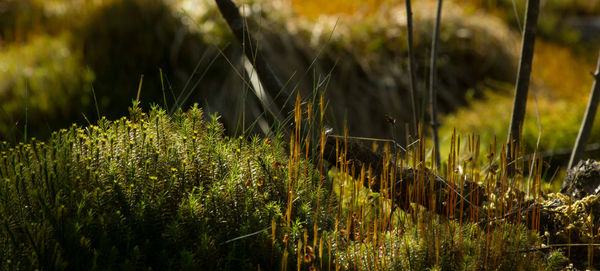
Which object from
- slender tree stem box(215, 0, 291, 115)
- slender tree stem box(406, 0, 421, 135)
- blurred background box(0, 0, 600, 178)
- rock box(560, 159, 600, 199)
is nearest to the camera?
rock box(560, 159, 600, 199)

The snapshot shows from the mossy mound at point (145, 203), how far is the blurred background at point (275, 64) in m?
2.43

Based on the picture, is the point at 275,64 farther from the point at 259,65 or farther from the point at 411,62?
the point at 259,65

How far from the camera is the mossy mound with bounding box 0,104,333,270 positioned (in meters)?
1.47

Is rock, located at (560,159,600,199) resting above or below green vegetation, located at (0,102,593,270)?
above

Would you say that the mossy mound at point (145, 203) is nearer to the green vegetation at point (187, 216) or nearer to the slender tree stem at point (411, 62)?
the green vegetation at point (187, 216)

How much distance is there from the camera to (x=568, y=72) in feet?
21.8

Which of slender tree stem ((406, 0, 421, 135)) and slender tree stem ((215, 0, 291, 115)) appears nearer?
slender tree stem ((215, 0, 291, 115))

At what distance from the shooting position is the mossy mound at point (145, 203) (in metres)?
1.47

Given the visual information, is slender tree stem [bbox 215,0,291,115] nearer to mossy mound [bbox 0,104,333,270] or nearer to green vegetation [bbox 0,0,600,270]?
green vegetation [bbox 0,0,600,270]

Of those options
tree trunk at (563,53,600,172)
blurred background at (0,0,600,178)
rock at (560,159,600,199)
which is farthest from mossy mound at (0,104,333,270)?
blurred background at (0,0,600,178)

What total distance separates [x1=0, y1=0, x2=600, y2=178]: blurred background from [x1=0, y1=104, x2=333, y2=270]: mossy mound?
2.43 meters

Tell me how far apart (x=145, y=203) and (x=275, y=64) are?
3.69 meters

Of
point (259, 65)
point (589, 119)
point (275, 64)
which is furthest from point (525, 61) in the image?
point (275, 64)

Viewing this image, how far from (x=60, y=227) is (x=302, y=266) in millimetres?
746
